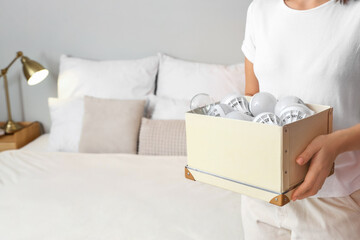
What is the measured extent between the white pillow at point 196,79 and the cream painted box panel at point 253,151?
1.57 meters

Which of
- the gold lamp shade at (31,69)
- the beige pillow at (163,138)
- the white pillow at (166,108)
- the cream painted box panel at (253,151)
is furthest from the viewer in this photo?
the gold lamp shade at (31,69)

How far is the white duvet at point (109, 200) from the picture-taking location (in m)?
1.56

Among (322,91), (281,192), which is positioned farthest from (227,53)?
(281,192)

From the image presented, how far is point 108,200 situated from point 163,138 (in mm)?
643

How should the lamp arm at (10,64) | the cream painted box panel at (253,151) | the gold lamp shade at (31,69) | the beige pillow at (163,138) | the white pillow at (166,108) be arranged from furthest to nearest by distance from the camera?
the lamp arm at (10,64) → the gold lamp shade at (31,69) → the white pillow at (166,108) → the beige pillow at (163,138) → the cream painted box panel at (253,151)

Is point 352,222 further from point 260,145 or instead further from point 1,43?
point 1,43

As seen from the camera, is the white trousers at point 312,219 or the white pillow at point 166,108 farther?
the white pillow at point 166,108

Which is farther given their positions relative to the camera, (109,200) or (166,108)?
(166,108)

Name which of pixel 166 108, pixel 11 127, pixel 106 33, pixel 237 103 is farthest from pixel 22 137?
pixel 237 103

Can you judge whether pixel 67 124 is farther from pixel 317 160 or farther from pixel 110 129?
pixel 317 160

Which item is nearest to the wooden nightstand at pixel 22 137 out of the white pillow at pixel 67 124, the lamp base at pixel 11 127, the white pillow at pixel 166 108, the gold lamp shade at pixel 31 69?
the lamp base at pixel 11 127

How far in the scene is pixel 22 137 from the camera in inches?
113

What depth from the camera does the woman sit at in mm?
884

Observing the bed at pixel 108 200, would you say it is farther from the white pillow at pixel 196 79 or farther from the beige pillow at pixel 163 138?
the white pillow at pixel 196 79
